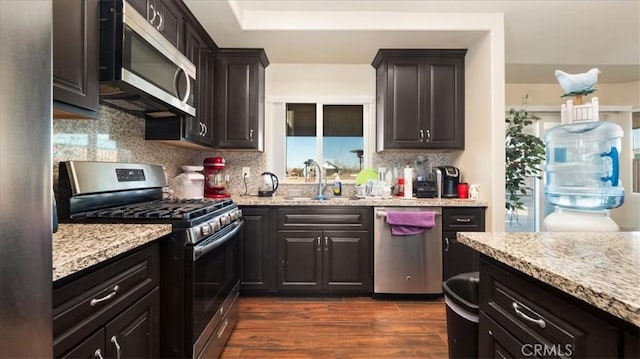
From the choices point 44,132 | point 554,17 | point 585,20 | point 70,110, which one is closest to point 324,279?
point 70,110

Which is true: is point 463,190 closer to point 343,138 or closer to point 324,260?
point 343,138

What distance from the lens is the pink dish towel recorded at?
2504mm

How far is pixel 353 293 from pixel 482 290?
5.65ft

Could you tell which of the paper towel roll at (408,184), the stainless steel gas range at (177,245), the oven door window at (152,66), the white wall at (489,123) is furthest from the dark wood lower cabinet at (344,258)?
the oven door window at (152,66)

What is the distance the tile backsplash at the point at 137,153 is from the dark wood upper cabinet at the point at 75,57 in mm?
273

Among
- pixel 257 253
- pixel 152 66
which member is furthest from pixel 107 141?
pixel 257 253

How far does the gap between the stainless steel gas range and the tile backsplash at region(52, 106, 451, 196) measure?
0.46ft

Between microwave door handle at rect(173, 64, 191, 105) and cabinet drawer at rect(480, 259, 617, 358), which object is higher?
microwave door handle at rect(173, 64, 191, 105)

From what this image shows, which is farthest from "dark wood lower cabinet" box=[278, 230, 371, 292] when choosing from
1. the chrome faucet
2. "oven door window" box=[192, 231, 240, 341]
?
"oven door window" box=[192, 231, 240, 341]

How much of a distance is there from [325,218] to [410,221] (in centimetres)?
75

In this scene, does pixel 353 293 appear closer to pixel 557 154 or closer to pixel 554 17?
pixel 557 154

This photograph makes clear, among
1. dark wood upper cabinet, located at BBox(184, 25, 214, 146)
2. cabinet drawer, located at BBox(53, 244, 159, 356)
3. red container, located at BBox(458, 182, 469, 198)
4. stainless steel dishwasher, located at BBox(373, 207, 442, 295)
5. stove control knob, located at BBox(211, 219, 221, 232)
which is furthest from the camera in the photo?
red container, located at BBox(458, 182, 469, 198)

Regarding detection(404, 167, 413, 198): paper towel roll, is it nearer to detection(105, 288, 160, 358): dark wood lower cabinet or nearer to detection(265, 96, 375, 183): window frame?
detection(265, 96, 375, 183): window frame

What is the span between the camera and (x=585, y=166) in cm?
242
